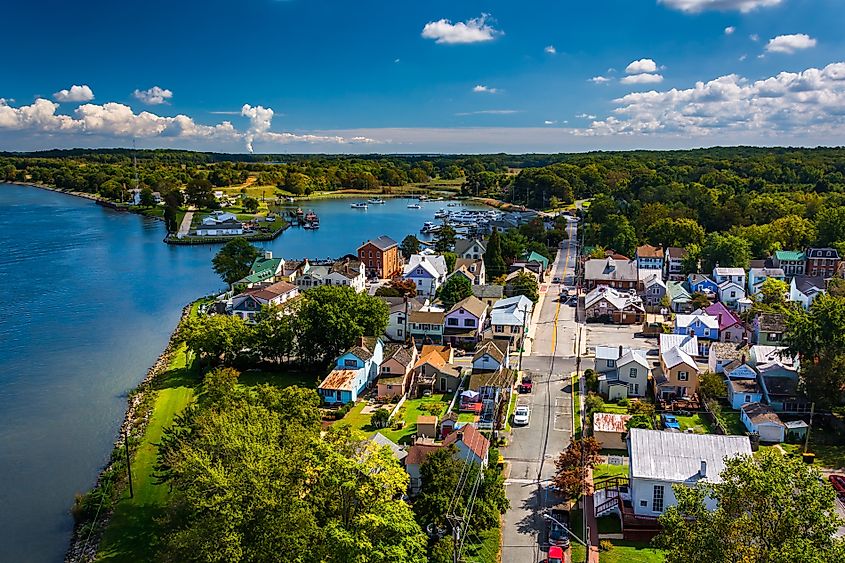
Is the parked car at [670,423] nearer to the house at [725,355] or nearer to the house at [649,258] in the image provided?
the house at [725,355]

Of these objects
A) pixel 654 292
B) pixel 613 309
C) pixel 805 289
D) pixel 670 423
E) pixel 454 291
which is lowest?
pixel 670 423

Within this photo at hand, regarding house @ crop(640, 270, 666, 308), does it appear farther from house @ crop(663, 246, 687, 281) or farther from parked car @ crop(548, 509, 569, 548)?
parked car @ crop(548, 509, 569, 548)

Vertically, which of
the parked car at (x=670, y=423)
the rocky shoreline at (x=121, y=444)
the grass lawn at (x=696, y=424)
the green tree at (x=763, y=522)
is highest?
the green tree at (x=763, y=522)

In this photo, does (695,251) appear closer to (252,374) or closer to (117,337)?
(252,374)

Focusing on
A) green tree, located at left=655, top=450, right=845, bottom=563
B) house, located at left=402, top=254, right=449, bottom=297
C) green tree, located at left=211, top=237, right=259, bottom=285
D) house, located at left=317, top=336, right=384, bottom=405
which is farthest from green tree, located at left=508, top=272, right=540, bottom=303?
green tree, located at left=655, top=450, right=845, bottom=563

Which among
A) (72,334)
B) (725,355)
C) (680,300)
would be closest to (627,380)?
(725,355)

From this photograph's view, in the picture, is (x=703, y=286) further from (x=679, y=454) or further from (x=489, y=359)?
(x=679, y=454)

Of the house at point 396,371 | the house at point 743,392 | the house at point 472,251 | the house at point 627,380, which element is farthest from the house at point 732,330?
the house at point 472,251

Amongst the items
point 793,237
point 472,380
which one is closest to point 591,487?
point 472,380
